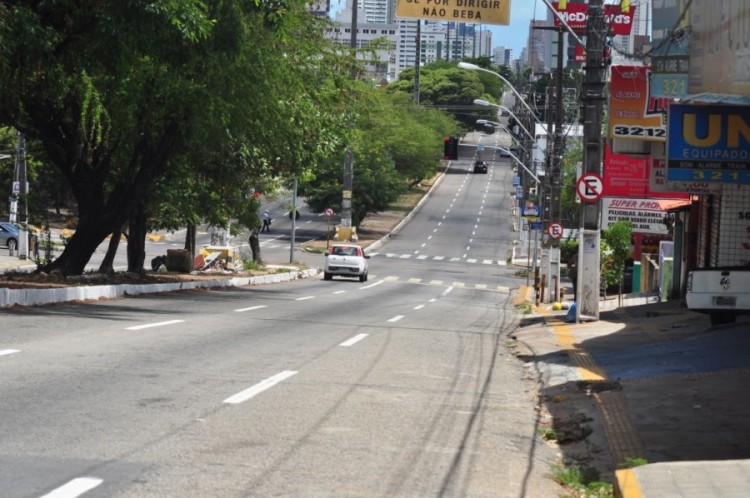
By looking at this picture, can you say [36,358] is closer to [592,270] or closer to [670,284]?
[592,270]

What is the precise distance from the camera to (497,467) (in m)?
8.94

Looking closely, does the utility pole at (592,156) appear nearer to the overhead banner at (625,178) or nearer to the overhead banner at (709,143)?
the overhead banner at (709,143)

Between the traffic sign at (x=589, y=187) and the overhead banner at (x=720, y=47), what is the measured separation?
9.46 m

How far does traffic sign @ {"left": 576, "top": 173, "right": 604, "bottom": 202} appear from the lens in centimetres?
2484

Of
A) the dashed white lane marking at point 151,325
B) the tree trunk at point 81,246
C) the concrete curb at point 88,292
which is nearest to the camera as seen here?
the dashed white lane marking at point 151,325

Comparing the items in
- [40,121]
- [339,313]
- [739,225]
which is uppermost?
[40,121]

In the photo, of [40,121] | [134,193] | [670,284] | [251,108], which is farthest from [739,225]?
[40,121]

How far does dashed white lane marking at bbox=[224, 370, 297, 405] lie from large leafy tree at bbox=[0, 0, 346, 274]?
833cm

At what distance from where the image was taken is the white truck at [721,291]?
19719 millimetres

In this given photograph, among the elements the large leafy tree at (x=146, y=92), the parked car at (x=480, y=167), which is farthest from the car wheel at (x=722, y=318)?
the parked car at (x=480, y=167)

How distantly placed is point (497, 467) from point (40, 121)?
73.5 ft

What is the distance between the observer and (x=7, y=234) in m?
59.5

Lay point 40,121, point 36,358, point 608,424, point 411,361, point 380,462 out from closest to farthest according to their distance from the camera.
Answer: point 380,462, point 608,424, point 36,358, point 411,361, point 40,121

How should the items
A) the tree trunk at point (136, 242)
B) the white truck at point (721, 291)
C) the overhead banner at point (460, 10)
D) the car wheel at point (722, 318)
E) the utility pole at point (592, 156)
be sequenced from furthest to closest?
the tree trunk at point (136, 242), the overhead banner at point (460, 10), the utility pole at point (592, 156), the car wheel at point (722, 318), the white truck at point (721, 291)
